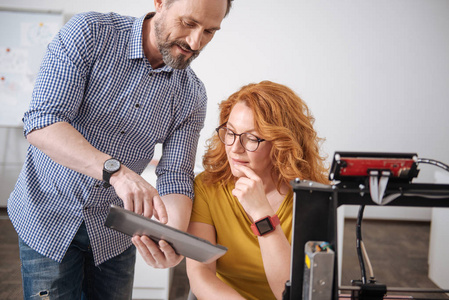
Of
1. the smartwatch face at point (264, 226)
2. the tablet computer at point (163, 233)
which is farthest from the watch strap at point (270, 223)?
the tablet computer at point (163, 233)

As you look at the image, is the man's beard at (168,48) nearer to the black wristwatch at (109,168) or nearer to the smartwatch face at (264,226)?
the black wristwatch at (109,168)

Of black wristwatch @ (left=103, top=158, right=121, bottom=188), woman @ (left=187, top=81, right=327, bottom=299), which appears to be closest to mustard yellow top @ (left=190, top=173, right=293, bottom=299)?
woman @ (left=187, top=81, right=327, bottom=299)

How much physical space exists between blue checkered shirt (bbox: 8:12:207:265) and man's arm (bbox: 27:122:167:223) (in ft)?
0.31

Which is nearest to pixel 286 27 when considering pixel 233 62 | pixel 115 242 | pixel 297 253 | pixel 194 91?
pixel 233 62

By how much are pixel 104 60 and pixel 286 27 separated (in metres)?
3.77

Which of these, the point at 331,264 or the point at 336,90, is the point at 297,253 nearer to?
the point at 331,264

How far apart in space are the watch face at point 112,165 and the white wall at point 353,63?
3617mm

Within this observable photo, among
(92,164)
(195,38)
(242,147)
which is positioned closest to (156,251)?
(92,164)

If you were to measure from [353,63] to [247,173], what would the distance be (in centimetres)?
393

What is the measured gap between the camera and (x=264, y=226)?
116 centimetres

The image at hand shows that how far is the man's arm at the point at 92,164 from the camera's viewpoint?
983 mm

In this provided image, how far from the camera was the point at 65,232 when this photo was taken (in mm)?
1264

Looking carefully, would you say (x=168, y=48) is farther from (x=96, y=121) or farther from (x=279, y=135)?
(x=279, y=135)

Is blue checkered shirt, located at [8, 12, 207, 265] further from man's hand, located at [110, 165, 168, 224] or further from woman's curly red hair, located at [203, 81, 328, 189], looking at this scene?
man's hand, located at [110, 165, 168, 224]
